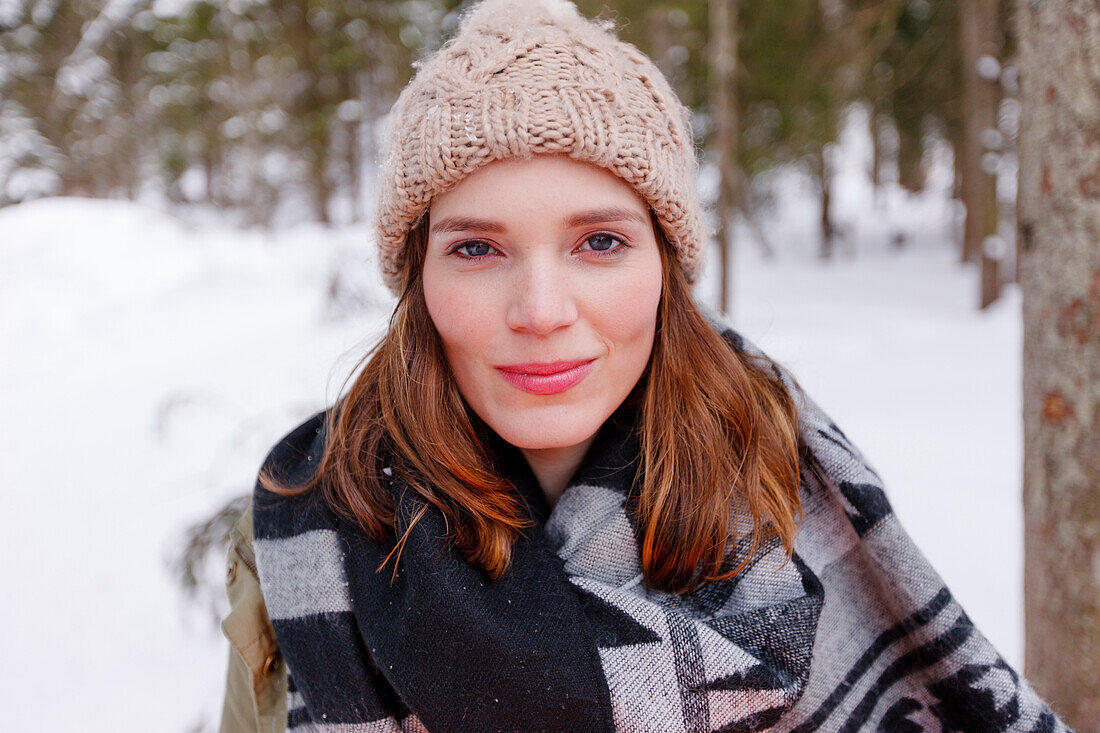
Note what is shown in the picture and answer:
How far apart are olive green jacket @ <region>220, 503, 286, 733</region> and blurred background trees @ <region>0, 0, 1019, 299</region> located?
622cm

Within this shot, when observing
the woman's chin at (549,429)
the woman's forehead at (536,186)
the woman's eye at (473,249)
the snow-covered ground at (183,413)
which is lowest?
the snow-covered ground at (183,413)

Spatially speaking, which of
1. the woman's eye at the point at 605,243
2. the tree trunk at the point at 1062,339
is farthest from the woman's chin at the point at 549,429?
the tree trunk at the point at 1062,339

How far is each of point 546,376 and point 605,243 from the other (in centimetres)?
29

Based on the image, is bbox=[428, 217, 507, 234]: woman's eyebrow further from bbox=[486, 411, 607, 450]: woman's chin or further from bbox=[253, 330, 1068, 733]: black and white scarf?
bbox=[253, 330, 1068, 733]: black and white scarf

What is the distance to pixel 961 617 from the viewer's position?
146cm

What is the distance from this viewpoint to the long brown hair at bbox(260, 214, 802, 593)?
1.47 meters

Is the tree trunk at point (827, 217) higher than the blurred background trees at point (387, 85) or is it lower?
lower

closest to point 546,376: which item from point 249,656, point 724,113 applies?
point 249,656

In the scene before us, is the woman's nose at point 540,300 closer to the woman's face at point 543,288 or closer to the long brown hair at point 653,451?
the woman's face at point 543,288

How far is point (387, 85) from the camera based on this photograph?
14.0 meters

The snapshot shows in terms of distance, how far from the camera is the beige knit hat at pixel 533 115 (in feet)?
4.37

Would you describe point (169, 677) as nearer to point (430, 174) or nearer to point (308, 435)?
point (308, 435)

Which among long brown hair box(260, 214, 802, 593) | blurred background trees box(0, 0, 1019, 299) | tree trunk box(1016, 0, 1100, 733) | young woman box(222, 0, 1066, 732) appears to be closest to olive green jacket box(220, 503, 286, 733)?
young woman box(222, 0, 1066, 732)

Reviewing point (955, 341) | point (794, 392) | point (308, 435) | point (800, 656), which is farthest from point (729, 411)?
point (955, 341)
